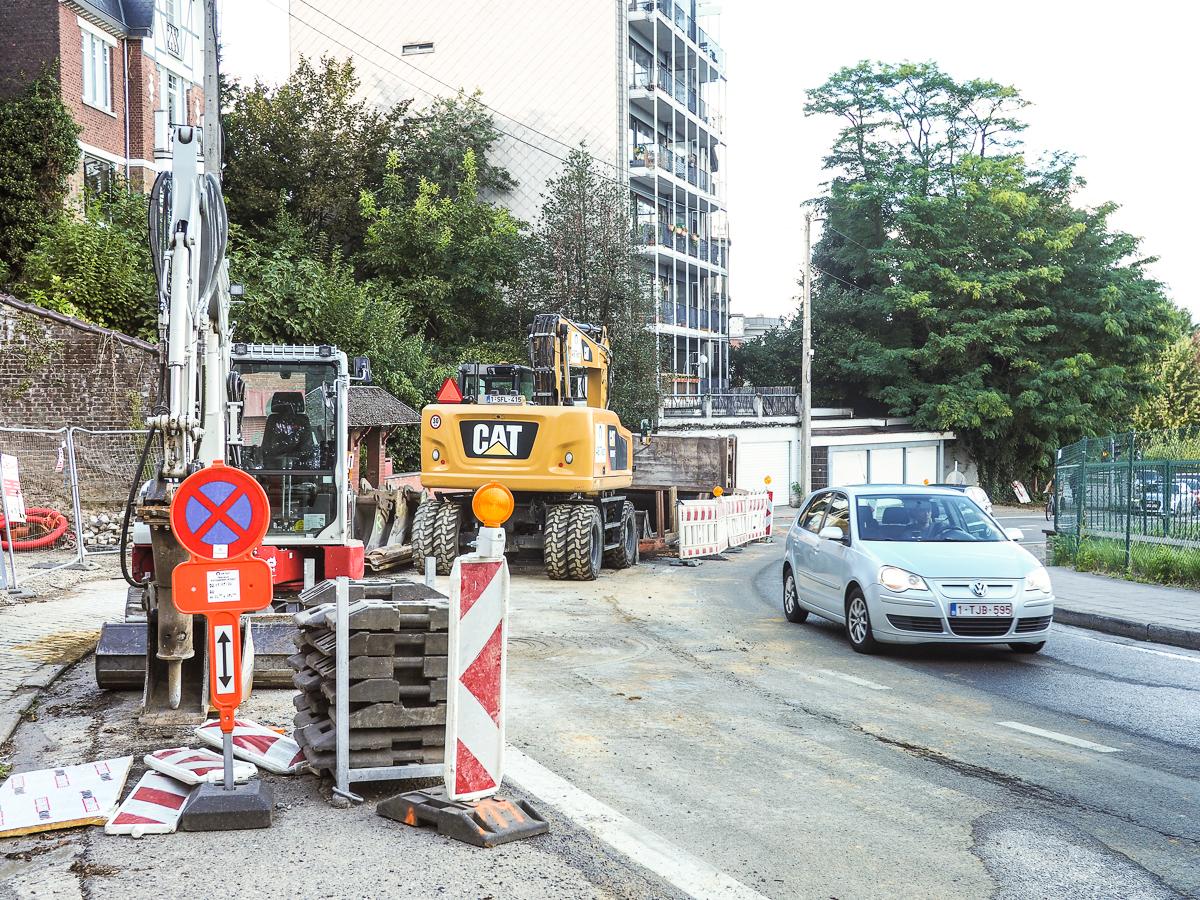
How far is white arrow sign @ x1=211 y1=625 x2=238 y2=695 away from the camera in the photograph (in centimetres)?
596

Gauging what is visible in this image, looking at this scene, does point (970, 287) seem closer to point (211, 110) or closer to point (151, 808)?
point (211, 110)

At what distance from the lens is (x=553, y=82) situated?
45.5 m

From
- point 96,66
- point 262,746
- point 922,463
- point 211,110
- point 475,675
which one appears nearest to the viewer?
point 475,675

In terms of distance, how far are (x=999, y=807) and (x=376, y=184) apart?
128 feet

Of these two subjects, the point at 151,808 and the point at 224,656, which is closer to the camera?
the point at 151,808

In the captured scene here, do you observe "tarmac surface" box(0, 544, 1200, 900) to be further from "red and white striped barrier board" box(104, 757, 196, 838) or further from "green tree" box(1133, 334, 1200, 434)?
"green tree" box(1133, 334, 1200, 434)

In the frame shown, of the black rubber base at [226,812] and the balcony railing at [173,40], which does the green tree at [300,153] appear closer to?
the balcony railing at [173,40]

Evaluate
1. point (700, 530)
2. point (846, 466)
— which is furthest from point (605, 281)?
point (846, 466)

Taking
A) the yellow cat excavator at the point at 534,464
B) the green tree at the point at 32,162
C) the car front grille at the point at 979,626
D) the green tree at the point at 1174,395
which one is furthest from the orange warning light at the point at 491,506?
the green tree at the point at 1174,395

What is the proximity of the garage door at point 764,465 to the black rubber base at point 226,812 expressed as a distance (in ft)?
125

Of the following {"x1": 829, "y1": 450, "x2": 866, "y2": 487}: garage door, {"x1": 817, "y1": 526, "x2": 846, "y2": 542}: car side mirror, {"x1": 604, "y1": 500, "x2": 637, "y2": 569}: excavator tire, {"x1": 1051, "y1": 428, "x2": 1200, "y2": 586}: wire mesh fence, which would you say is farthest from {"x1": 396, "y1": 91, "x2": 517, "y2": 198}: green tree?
{"x1": 817, "y1": 526, "x2": 846, "y2": 542}: car side mirror

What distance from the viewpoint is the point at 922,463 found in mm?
53406

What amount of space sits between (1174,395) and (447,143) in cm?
3891

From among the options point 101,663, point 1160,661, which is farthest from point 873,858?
point 1160,661
